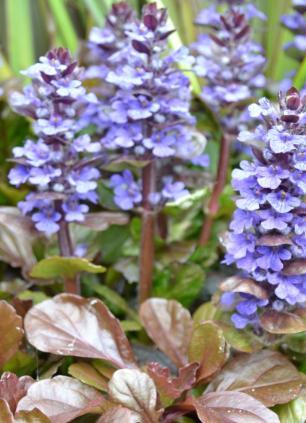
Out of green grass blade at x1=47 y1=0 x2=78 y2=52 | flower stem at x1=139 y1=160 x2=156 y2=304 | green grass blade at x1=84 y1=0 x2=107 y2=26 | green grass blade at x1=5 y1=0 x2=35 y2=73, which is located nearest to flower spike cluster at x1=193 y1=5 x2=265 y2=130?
flower stem at x1=139 y1=160 x2=156 y2=304

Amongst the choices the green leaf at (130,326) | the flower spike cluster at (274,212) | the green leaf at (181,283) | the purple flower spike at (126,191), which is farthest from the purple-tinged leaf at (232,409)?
the purple flower spike at (126,191)

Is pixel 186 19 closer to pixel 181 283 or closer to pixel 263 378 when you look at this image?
pixel 181 283

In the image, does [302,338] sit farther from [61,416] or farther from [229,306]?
[61,416]

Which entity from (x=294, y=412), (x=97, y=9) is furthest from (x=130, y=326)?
(x=97, y=9)

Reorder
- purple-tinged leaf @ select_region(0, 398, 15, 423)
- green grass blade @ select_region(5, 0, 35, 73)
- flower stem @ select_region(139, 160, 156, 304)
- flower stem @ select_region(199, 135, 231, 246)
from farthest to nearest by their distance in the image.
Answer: green grass blade @ select_region(5, 0, 35, 73) < flower stem @ select_region(199, 135, 231, 246) < flower stem @ select_region(139, 160, 156, 304) < purple-tinged leaf @ select_region(0, 398, 15, 423)

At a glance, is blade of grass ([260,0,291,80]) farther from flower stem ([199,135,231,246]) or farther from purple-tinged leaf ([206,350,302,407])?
purple-tinged leaf ([206,350,302,407])

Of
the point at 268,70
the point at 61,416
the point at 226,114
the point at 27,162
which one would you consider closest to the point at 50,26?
the point at 268,70
